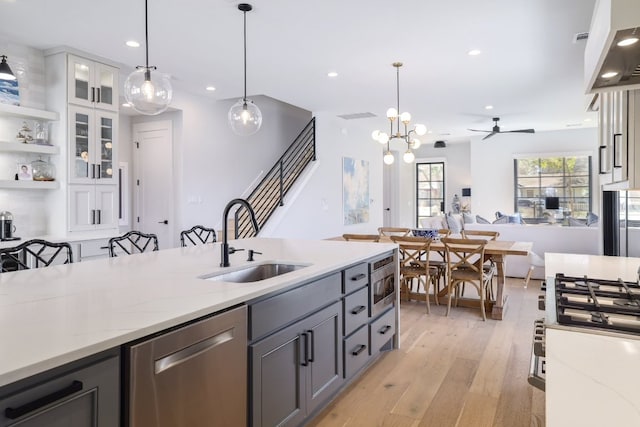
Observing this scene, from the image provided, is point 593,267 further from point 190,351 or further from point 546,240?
point 546,240

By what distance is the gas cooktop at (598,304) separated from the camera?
1.24 meters

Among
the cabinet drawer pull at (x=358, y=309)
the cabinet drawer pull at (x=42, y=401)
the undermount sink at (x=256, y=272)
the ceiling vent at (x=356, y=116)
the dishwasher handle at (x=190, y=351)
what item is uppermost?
the ceiling vent at (x=356, y=116)

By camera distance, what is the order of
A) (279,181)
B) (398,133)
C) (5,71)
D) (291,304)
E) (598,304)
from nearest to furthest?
(598,304), (291,304), (5,71), (398,133), (279,181)

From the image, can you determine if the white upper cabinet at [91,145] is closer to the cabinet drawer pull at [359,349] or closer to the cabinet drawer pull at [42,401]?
the cabinet drawer pull at [359,349]

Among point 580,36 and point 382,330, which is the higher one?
point 580,36

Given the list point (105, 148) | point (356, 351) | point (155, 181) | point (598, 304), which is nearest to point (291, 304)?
point (356, 351)

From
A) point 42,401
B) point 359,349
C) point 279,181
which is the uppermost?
point 279,181

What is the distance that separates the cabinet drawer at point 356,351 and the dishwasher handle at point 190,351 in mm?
1162

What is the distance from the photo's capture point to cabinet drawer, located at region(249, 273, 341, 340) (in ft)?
5.86

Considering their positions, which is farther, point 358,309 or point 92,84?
point 92,84

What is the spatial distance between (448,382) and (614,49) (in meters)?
2.34

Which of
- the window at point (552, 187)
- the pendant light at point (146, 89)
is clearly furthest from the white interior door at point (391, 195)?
the pendant light at point (146, 89)

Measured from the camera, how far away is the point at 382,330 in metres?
3.19

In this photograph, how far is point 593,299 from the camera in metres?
1.47
